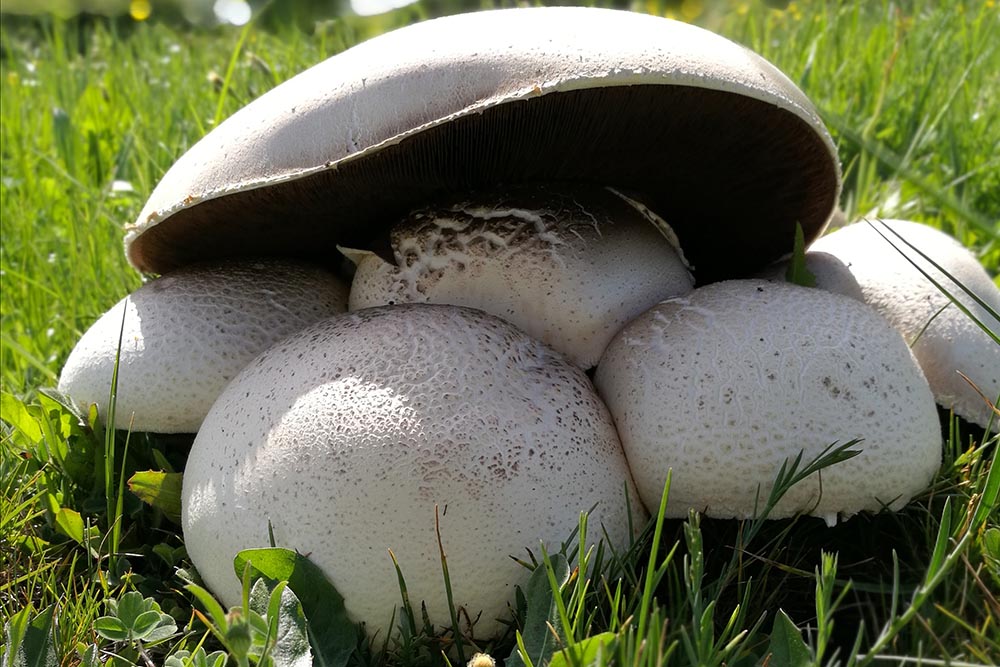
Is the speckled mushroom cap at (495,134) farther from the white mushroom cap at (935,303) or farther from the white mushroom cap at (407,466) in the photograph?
the white mushroom cap at (407,466)

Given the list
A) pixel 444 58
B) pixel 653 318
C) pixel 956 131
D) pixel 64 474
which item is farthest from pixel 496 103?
pixel 956 131

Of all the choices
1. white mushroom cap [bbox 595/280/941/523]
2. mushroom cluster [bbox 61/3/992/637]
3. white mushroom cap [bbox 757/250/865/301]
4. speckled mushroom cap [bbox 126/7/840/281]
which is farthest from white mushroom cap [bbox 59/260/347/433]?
white mushroom cap [bbox 757/250/865/301]

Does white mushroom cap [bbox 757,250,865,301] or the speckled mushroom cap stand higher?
the speckled mushroom cap

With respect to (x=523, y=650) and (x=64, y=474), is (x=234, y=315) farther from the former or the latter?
(x=523, y=650)

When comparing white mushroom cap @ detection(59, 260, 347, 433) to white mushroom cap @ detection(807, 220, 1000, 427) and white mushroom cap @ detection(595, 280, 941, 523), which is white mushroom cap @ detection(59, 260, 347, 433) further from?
white mushroom cap @ detection(807, 220, 1000, 427)

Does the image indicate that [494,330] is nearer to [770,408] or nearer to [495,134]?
[495,134]

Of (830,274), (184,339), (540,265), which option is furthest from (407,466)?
(830,274)
